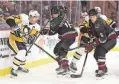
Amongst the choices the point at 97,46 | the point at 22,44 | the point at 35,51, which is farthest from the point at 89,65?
the point at 22,44

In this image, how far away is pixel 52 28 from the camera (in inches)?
196

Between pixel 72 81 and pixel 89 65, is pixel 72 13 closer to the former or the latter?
pixel 89 65

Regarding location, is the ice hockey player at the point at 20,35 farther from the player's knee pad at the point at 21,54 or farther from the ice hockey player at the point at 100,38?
the ice hockey player at the point at 100,38

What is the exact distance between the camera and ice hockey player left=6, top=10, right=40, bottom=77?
4785mm

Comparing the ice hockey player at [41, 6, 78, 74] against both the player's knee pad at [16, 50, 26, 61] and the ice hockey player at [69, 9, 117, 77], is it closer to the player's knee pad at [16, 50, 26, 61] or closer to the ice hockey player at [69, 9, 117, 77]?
the ice hockey player at [69, 9, 117, 77]

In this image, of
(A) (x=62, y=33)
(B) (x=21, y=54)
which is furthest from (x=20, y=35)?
(A) (x=62, y=33)

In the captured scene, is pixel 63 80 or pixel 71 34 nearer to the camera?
pixel 63 80

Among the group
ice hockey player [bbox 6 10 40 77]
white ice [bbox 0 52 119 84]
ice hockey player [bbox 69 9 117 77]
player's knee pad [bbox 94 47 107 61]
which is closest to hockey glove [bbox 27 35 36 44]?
ice hockey player [bbox 6 10 40 77]

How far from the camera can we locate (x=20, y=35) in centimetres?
496

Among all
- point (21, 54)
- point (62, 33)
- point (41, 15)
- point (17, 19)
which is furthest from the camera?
point (41, 15)

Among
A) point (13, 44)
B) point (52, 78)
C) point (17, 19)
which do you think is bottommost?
point (52, 78)

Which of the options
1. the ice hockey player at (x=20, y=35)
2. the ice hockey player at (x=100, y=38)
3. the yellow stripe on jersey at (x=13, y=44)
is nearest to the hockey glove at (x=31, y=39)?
the ice hockey player at (x=20, y=35)

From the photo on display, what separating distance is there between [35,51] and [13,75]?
1449 millimetres

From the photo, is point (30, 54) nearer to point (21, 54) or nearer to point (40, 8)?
point (21, 54)
